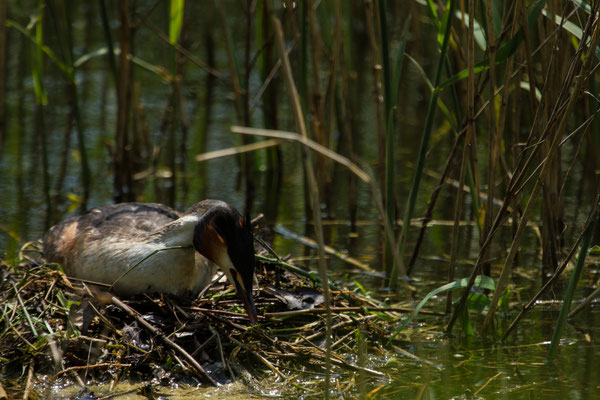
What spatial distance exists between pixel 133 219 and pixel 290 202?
214cm

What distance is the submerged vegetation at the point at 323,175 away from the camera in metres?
3.75

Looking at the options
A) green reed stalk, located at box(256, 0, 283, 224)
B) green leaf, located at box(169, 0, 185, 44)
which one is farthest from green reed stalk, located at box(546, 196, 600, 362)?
green leaf, located at box(169, 0, 185, 44)

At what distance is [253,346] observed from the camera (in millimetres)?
3840

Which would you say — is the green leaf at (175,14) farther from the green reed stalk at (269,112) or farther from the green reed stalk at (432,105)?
the green reed stalk at (432,105)

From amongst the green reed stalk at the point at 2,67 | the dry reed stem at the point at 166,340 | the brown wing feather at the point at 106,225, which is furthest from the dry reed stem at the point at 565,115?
the green reed stalk at the point at 2,67

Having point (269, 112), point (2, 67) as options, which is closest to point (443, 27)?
point (269, 112)

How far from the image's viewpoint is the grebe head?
389 centimetres

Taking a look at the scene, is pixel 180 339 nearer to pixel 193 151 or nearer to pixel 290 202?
pixel 290 202

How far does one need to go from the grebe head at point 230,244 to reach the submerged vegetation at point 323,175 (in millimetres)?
189

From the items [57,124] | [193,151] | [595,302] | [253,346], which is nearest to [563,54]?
[595,302]

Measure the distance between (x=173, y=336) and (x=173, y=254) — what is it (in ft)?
1.53

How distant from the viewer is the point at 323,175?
605 centimetres

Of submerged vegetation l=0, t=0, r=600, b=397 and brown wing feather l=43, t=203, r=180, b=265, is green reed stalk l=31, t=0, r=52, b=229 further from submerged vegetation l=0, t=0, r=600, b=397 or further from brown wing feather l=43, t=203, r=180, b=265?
brown wing feather l=43, t=203, r=180, b=265

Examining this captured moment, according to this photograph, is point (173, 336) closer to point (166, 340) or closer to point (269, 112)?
point (166, 340)
